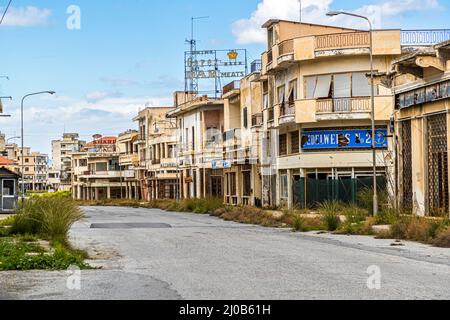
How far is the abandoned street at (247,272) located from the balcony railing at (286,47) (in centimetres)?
2501

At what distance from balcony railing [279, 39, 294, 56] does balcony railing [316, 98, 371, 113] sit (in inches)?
152

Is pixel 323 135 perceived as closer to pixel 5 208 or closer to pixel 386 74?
pixel 386 74

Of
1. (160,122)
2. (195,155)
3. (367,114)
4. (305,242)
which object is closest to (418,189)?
(305,242)

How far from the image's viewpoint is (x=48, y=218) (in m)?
24.8

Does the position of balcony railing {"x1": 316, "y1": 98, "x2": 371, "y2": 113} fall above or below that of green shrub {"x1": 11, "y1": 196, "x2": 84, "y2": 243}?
above

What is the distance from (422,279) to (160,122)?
8683cm

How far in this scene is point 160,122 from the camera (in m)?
100

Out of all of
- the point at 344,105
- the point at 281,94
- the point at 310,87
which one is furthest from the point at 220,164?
the point at 344,105

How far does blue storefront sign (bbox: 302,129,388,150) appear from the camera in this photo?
4722cm

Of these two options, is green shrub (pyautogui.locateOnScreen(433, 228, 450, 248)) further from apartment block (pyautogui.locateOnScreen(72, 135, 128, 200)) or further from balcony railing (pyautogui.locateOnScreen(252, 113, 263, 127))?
apartment block (pyautogui.locateOnScreen(72, 135, 128, 200))

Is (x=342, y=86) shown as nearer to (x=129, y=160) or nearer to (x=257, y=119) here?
(x=257, y=119)

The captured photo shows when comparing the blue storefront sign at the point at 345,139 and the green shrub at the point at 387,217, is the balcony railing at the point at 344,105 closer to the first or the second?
the blue storefront sign at the point at 345,139

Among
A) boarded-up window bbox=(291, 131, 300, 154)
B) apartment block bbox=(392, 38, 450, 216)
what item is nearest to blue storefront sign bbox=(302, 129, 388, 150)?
boarded-up window bbox=(291, 131, 300, 154)

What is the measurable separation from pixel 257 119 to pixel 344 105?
42.6 feet
